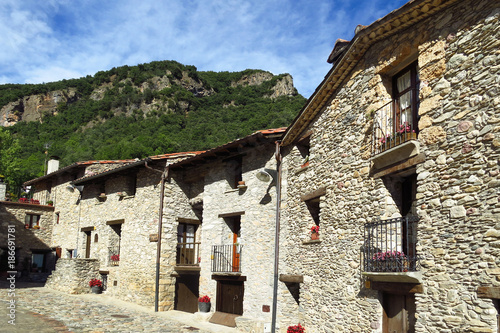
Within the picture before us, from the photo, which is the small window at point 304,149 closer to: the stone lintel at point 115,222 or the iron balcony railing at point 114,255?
the stone lintel at point 115,222

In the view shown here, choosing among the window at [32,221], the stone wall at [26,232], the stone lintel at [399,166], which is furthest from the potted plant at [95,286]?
the stone lintel at [399,166]

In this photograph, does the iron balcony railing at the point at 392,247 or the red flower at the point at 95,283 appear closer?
the iron balcony railing at the point at 392,247

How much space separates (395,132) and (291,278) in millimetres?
5899

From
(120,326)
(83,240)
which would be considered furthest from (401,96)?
(83,240)

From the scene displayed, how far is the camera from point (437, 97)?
734 cm

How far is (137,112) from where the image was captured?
69500mm

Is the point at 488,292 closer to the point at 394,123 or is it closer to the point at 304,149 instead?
the point at 394,123

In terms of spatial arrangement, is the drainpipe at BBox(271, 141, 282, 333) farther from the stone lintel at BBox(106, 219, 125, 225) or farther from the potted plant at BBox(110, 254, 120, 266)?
the potted plant at BBox(110, 254, 120, 266)

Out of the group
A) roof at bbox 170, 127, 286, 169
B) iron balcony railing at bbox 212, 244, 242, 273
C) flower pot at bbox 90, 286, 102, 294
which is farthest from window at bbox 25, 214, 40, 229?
iron balcony railing at bbox 212, 244, 242, 273

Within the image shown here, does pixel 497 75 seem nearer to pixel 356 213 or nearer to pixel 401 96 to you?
pixel 401 96

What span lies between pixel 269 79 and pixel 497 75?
71043 mm

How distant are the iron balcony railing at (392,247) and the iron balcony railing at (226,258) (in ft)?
26.4

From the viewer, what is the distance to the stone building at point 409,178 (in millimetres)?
6371

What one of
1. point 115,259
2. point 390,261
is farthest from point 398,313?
point 115,259
